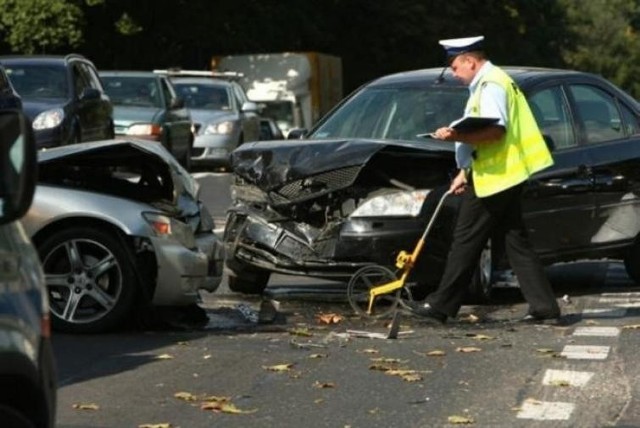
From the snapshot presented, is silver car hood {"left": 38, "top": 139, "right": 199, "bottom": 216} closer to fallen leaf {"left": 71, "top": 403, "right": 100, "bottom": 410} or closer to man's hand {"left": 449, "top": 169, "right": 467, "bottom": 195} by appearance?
man's hand {"left": 449, "top": 169, "right": 467, "bottom": 195}

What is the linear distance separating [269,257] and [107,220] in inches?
61.6

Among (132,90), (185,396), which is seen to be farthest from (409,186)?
(132,90)

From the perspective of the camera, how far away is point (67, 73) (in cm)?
1872

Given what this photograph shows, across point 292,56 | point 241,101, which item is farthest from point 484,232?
point 292,56

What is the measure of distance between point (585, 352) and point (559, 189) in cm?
253

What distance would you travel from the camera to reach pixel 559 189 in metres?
11.4

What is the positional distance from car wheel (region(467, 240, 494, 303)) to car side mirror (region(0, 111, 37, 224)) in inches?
287

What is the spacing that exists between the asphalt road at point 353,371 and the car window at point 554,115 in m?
1.30

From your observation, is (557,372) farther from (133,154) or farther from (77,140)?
(77,140)

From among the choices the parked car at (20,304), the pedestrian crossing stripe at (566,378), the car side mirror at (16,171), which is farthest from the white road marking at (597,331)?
the car side mirror at (16,171)

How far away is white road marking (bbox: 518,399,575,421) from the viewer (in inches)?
289

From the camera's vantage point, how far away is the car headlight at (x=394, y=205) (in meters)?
10.5

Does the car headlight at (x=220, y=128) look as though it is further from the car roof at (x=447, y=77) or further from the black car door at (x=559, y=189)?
the black car door at (x=559, y=189)

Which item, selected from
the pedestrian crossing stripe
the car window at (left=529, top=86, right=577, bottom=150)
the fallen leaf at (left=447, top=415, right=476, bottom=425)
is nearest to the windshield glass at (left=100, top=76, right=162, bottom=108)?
the car window at (left=529, top=86, right=577, bottom=150)
